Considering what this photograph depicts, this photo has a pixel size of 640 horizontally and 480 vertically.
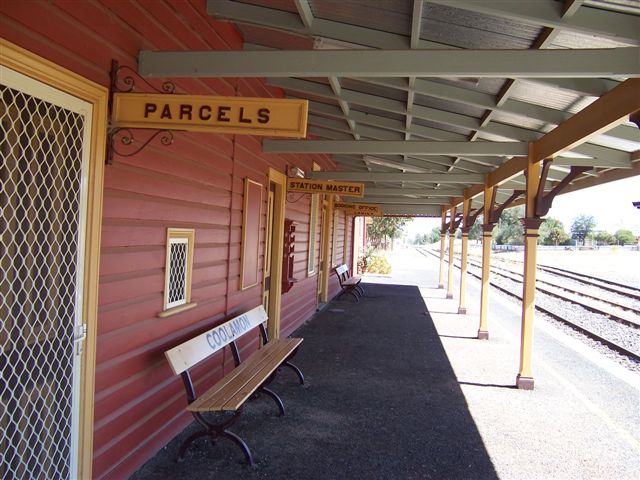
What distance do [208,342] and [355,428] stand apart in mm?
1554

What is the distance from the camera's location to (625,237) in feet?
326

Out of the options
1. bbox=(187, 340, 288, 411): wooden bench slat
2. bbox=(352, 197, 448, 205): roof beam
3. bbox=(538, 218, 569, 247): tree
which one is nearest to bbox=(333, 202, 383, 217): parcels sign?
bbox=(352, 197, 448, 205): roof beam

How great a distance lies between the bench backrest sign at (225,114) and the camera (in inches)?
106

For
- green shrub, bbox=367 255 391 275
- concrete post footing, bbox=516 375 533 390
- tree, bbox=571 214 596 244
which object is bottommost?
concrete post footing, bbox=516 375 533 390

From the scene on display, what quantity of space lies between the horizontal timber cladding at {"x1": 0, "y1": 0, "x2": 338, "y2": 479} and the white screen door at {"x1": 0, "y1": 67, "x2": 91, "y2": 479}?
0.74 ft

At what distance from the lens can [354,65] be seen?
2875mm

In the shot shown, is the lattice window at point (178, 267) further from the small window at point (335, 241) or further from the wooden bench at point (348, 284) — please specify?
the small window at point (335, 241)

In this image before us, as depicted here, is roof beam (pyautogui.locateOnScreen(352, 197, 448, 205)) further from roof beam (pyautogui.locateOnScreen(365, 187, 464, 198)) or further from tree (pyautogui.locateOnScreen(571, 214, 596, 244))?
tree (pyautogui.locateOnScreen(571, 214, 596, 244))

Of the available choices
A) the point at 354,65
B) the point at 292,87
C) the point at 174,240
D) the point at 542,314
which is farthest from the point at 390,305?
the point at 354,65

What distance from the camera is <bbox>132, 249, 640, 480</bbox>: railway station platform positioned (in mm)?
3613

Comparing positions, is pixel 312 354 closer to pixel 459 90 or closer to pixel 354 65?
pixel 459 90

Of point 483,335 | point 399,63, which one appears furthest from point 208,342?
point 483,335

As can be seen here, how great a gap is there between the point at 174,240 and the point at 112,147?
1088 millimetres

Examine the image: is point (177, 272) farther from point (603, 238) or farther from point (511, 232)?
point (603, 238)
